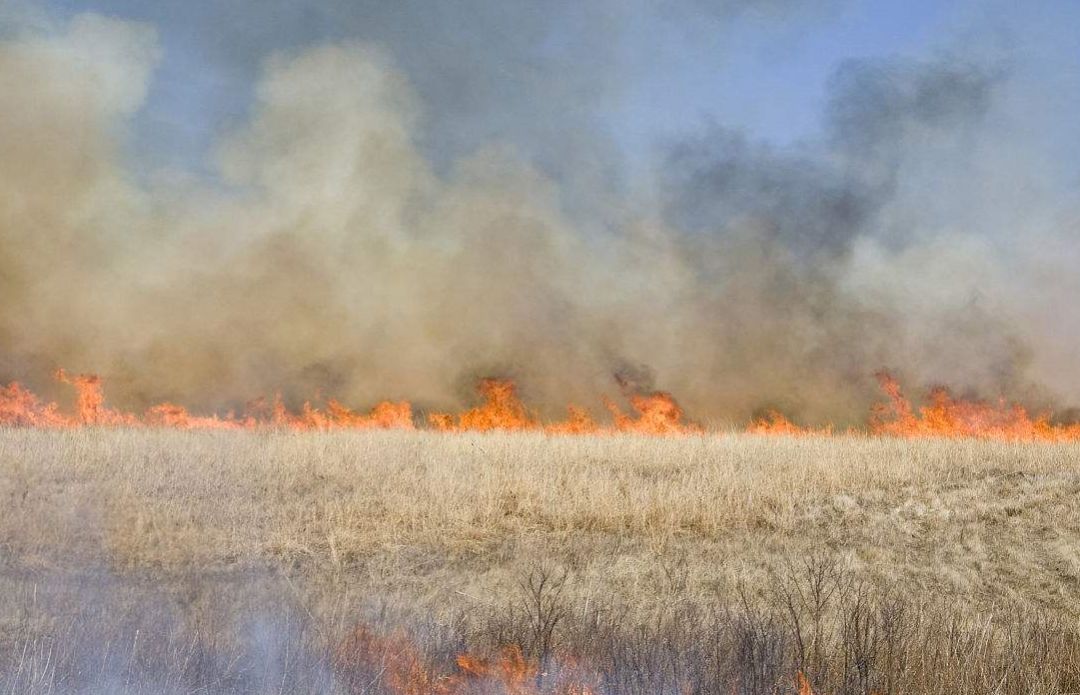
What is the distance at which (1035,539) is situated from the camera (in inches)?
680

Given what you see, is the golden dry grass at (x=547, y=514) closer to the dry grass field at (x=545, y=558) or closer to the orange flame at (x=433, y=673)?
the dry grass field at (x=545, y=558)

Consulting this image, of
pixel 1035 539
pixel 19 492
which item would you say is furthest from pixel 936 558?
pixel 19 492

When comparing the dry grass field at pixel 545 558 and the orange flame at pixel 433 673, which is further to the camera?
the dry grass field at pixel 545 558

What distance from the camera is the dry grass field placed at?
8.08 m

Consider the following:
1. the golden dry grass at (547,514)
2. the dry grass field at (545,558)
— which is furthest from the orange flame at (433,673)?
the golden dry grass at (547,514)

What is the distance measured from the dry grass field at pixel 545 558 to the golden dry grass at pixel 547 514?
0.07 metres

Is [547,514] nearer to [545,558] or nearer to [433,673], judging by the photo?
[545,558]

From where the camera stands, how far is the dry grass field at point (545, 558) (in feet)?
26.5

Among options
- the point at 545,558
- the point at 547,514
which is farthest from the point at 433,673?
the point at 547,514

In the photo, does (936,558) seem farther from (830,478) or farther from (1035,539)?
(830,478)

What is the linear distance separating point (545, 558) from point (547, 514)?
2.04 m

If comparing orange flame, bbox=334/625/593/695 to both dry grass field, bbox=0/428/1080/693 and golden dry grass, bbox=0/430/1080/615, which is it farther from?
golden dry grass, bbox=0/430/1080/615

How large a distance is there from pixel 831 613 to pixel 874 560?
4.95 m

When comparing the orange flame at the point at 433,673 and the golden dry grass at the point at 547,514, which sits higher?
the golden dry grass at the point at 547,514
